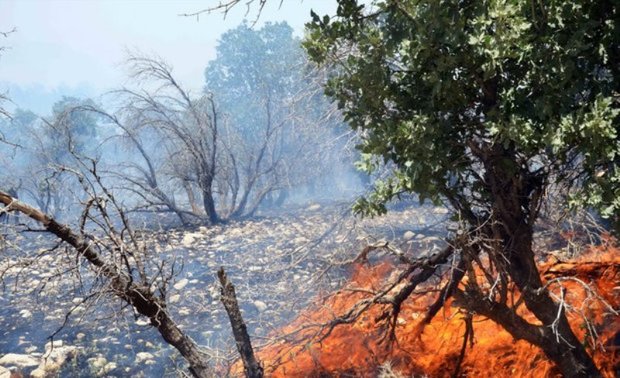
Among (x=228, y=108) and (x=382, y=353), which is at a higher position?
(x=228, y=108)

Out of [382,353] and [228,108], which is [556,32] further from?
[228,108]

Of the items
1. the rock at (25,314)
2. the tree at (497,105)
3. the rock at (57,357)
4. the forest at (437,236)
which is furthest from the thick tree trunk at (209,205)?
the tree at (497,105)

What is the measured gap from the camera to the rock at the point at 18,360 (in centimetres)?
606

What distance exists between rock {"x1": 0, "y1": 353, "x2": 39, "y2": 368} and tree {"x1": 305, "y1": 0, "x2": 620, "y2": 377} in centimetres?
527

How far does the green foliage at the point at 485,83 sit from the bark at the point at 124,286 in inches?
87.1

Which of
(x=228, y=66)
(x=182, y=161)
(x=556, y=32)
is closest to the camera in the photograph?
(x=556, y=32)

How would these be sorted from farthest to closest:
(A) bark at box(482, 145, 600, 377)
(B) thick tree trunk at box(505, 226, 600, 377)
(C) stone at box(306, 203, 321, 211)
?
(C) stone at box(306, 203, 321, 211) → (B) thick tree trunk at box(505, 226, 600, 377) → (A) bark at box(482, 145, 600, 377)

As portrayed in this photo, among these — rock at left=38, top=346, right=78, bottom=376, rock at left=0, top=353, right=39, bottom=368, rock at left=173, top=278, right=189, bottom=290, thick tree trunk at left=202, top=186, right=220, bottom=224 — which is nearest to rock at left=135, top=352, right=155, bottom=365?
rock at left=38, top=346, right=78, bottom=376

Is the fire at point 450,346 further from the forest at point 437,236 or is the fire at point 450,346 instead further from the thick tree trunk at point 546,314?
the thick tree trunk at point 546,314

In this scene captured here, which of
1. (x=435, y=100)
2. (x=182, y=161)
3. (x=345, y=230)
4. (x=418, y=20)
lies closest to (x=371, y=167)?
(x=435, y=100)

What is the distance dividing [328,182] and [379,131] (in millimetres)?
25652

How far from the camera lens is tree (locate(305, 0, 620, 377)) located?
2408 millimetres

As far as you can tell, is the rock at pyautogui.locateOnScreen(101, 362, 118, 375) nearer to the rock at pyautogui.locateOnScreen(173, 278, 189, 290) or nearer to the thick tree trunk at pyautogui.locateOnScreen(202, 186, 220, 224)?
the rock at pyautogui.locateOnScreen(173, 278, 189, 290)

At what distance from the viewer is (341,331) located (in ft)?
19.1
